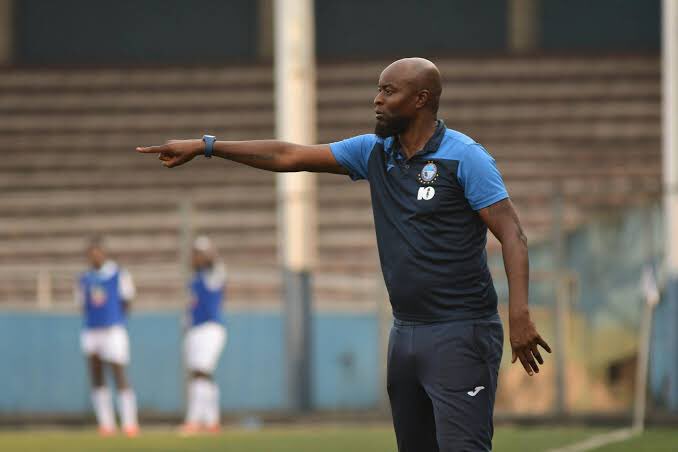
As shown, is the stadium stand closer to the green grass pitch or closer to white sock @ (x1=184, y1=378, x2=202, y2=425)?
white sock @ (x1=184, y1=378, x2=202, y2=425)

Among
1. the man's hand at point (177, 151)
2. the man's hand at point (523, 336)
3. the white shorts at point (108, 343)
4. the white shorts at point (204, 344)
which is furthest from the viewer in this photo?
the white shorts at point (108, 343)

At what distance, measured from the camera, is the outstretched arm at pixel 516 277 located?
Result: 5668 millimetres

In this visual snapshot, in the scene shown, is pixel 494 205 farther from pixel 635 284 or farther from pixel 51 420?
pixel 51 420

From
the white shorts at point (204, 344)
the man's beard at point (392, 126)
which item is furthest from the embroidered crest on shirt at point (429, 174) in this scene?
the white shorts at point (204, 344)

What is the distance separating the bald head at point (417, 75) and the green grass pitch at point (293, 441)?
696 cm

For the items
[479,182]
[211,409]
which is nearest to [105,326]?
[211,409]

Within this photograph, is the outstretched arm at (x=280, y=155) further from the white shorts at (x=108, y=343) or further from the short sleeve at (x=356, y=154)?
the white shorts at (x=108, y=343)

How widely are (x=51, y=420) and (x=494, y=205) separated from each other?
40.7 feet

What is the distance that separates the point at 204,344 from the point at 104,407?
1283 millimetres

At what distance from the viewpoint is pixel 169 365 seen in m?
17.4

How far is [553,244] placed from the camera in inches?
644

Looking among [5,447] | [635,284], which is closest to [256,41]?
[635,284]

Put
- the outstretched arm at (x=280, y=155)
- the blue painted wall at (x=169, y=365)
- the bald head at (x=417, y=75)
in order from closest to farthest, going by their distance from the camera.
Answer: the bald head at (x=417, y=75) → the outstretched arm at (x=280, y=155) → the blue painted wall at (x=169, y=365)

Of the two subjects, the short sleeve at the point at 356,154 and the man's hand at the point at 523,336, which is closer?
the man's hand at the point at 523,336
